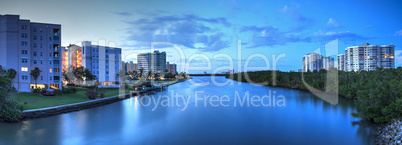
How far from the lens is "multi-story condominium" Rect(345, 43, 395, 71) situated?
10281 cm

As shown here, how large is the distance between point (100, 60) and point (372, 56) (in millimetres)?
118090

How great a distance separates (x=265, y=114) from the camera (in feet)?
82.4

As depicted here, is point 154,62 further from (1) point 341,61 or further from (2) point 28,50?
(2) point 28,50

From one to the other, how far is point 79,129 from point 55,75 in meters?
24.1

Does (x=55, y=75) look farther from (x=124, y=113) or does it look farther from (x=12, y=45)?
(x=124, y=113)

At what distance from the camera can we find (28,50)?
3309cm

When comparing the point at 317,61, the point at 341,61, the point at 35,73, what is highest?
the point at 341,61

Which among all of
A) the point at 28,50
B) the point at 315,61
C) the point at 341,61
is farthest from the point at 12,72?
the point at 341,61

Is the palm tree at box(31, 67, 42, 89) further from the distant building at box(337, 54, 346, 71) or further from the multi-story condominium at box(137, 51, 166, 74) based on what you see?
the distant building at box(337, 54, 346, 71)

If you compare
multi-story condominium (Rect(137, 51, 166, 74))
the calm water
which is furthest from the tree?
multi-story condominium (Rect(137, 51, 166, 74))

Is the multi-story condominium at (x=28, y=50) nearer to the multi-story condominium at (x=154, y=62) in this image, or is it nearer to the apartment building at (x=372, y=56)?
the apartment building at (x=372, y=56)

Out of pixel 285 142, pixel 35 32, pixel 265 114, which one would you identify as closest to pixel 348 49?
pixel 265 114

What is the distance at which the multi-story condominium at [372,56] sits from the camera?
10281 centimetres

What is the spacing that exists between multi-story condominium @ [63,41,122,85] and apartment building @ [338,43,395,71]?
343ft
